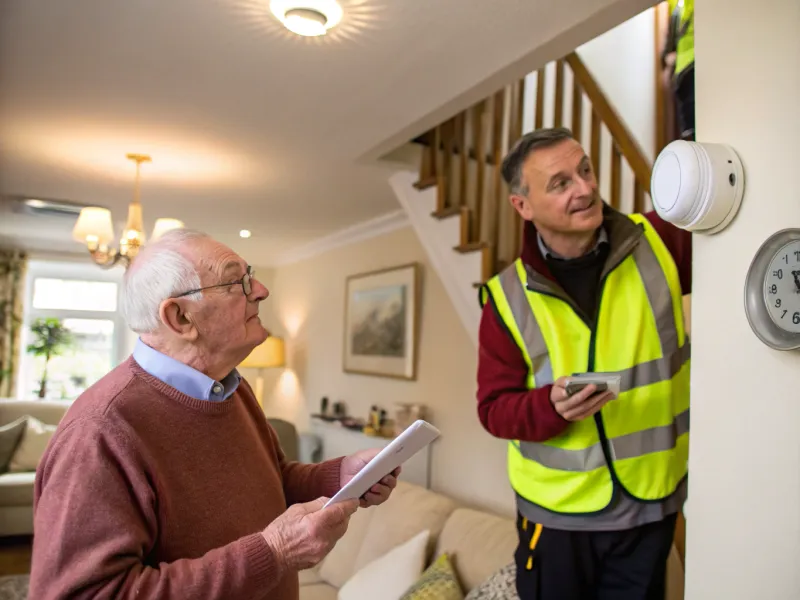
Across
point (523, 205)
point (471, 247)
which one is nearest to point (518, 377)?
point (523, 205)

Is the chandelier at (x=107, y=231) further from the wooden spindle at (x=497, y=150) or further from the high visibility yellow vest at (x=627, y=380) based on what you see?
the high visibility yellow vest at (x=627, y=380)

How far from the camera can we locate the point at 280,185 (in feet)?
12.4

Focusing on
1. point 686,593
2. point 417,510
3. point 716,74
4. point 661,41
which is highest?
point 661,41

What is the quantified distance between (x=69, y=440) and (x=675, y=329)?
1171mm

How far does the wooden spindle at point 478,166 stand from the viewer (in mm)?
2847

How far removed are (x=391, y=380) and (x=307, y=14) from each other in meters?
3.13

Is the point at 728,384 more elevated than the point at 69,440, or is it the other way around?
the point at 728,384

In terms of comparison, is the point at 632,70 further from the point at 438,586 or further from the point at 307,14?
the point at 438,586

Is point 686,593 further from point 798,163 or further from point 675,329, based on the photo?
point 798,163

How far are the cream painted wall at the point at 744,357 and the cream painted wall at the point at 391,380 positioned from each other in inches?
94.4

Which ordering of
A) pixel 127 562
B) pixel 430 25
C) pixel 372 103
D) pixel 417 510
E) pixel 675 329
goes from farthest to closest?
pixel 417 510 → pixel 372 103 → pixel 430 25 → pixel 675 329 → pixel 127 562

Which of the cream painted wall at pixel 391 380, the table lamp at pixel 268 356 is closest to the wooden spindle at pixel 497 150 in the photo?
the cream painted wall at pixel 391 380

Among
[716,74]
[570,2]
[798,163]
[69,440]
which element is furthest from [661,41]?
[69,440]

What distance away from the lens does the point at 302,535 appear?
1.05 m
